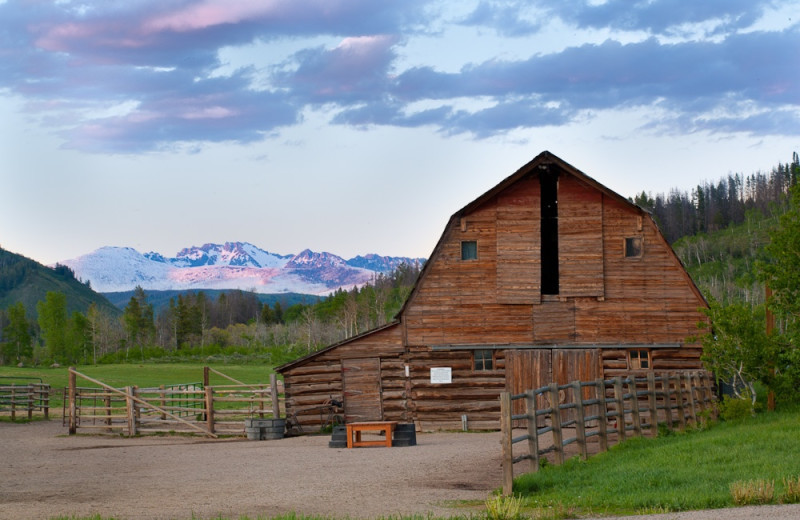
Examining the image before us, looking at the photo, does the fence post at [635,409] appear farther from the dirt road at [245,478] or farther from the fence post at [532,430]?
the fence post at [532,430]

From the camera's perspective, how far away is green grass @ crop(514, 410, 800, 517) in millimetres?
12188

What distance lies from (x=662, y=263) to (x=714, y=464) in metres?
13.6

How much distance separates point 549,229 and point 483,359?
237 inches

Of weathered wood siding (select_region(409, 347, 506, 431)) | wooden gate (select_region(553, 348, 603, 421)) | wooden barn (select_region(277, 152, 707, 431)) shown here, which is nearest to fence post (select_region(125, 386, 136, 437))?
wooden barn (select_region(277, 152, 707, 431))

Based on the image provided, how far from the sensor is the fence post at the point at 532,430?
15294 mm

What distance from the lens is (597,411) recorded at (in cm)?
1884

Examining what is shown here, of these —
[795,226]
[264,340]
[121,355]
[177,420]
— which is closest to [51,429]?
[177,420]

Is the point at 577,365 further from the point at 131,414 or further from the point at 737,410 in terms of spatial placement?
the point at 131,414

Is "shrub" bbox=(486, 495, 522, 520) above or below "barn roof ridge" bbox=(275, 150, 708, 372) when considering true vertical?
below

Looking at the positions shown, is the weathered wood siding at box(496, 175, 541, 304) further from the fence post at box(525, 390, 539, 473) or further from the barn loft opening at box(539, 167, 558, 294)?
the fence post at box(525, 390, 539, 473)

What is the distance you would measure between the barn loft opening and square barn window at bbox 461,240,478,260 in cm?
272

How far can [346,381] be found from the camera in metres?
29.2

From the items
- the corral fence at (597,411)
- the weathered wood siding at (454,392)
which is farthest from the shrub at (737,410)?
the weathered wood siding at (454,392)

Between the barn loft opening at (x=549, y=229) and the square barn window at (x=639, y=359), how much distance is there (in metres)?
3.54
